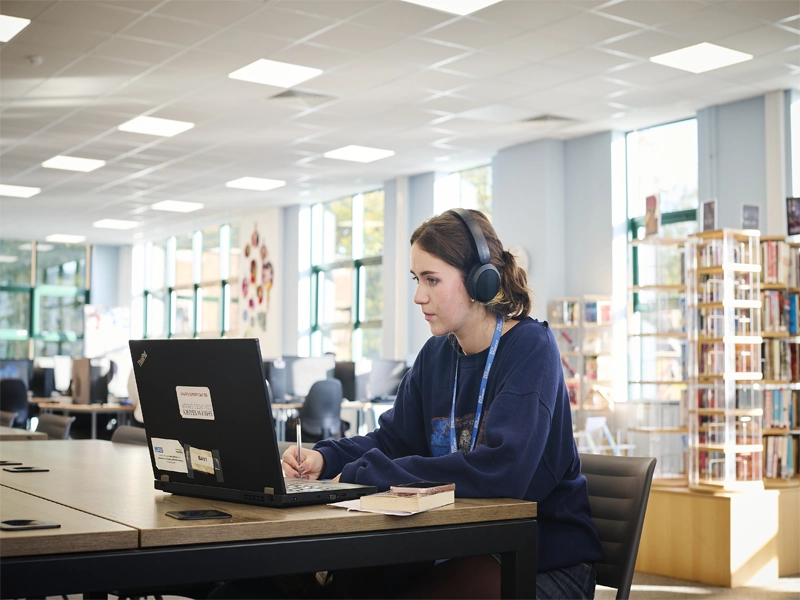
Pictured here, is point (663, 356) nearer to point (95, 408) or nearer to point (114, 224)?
point (95, 408)

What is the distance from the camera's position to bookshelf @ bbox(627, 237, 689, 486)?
5160mm

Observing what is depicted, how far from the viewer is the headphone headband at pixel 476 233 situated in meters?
1.77

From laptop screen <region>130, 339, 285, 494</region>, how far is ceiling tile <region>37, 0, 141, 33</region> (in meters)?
4.26

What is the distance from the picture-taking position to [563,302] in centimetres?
816

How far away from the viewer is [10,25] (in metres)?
5.54

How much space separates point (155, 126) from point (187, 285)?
24.6ft

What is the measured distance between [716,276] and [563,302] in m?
3.19

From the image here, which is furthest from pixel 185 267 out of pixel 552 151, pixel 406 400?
pixel 406 400

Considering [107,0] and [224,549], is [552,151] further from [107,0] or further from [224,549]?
[224,549]

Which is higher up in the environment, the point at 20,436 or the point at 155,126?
the point at 155,126

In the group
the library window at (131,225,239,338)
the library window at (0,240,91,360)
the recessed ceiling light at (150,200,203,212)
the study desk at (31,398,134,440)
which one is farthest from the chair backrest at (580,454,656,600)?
the library window at (0,240,91,360)

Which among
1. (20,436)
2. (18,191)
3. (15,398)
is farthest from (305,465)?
(18,191)

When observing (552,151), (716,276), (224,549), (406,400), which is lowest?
(224,549)

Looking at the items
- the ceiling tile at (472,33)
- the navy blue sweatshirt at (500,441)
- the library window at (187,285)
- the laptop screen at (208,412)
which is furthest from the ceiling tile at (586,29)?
the library window at (187,285)
